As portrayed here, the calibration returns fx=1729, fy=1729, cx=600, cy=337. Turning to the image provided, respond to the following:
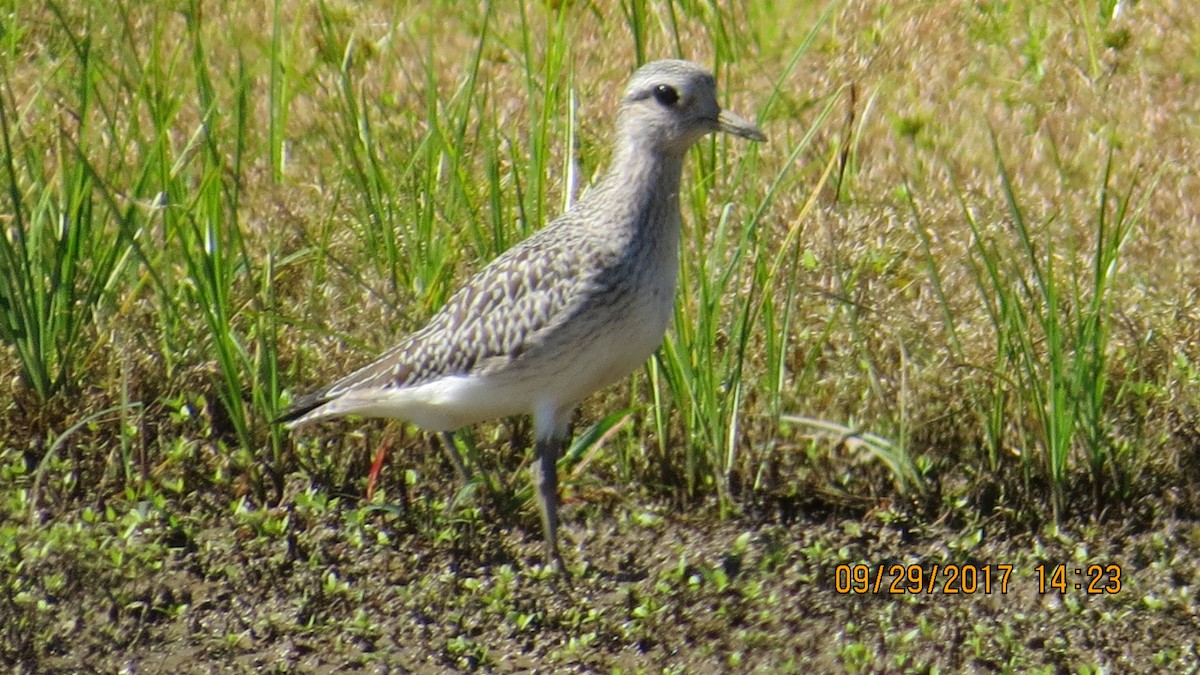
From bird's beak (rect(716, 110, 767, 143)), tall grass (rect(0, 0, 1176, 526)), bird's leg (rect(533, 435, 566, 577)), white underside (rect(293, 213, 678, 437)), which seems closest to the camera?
white underside (rect(293, 213, 678, 437))

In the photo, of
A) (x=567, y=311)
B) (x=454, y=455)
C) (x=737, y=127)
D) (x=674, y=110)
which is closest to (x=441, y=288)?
(x=454, y=455)

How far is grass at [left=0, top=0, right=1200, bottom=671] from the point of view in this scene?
4.44 meters

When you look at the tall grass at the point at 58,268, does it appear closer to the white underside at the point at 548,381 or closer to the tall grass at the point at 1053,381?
the white underside at the point at 548,381

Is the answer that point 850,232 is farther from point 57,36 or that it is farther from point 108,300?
point 57,36

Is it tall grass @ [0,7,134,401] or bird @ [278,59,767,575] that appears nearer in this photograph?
bird @ [278,59,767,575]

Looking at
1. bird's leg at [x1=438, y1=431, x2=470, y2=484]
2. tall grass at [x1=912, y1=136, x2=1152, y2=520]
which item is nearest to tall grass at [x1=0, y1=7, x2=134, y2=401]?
bird's leg at [x1=438, y1=431, x2=470, y2=484]

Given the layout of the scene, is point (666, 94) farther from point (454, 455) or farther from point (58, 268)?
point (58, 268)

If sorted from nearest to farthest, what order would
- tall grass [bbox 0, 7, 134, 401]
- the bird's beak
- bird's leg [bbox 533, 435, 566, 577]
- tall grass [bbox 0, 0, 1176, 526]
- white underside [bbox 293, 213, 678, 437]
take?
white underside [bbox 293, 213, 678, 437] < the bird's beak < bird's leg [bbox 533, 435, 566, 577] < tall grass [bbox 0, 0, 1176, 526] < tall grass [bbox 0, 7, 134, 401]

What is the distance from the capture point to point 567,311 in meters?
4.45

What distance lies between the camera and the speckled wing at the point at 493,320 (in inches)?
177

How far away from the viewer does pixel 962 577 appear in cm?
462

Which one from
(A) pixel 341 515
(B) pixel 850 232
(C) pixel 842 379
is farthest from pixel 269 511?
(B) pixel 850 232
